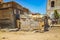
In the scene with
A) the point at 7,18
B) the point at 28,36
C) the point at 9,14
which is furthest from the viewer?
the point at 7,18

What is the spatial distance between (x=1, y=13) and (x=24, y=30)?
13.0 ft

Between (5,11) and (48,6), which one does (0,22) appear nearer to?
(5,11)

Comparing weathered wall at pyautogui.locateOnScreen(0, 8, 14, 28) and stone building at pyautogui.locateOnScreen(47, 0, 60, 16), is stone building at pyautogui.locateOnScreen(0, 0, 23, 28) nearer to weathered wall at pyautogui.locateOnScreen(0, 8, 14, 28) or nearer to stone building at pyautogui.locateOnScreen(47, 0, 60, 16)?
weathered wall at pyautogui.locateOnScreen(0, 8, 14, 28)

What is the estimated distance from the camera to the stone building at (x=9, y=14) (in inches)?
769

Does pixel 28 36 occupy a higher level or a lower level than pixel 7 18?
lower

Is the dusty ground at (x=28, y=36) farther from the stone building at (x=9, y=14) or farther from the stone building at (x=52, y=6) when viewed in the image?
the stone building at (x=52, y=6)

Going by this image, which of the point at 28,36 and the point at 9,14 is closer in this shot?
the point at 28,36

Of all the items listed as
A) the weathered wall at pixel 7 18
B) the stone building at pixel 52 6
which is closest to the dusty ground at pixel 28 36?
the weathered wall at pixel 7 18

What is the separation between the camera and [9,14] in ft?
64.3

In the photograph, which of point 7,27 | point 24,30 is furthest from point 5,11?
point 24,30

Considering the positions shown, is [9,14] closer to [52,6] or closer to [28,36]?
[28,36]

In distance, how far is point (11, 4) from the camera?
63.8 feet

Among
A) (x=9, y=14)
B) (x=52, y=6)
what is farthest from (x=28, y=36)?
(x=52, y=6)

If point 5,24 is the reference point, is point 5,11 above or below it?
above
